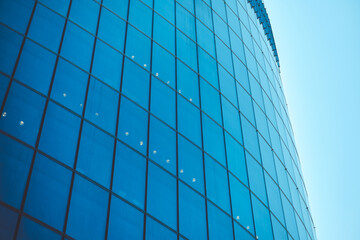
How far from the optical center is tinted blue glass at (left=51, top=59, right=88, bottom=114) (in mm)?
15797

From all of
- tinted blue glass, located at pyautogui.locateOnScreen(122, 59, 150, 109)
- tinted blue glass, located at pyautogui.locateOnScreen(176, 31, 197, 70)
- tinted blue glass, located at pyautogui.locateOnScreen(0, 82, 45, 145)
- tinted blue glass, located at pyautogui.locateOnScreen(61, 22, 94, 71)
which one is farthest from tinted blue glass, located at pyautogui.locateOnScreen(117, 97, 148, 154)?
tinted blue glass, located at pyautogui.locateOnScreen(176, 31, 197, 70)

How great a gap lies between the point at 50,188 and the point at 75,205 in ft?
3.17

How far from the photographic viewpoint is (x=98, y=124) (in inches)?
647

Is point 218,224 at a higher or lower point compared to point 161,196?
higher

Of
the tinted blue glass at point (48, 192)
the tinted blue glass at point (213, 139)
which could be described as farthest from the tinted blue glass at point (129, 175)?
the tinted blue glass at point (213, 139)

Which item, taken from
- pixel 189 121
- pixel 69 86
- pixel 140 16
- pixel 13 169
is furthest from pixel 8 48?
pixel 189 121

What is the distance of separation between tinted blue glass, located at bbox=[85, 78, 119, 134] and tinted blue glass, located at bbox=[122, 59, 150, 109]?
2.93ft

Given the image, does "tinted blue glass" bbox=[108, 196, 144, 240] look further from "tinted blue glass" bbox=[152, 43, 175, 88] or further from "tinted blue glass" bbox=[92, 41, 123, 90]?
"tinted blue glass" bbox=[152, 43, 175, 88]

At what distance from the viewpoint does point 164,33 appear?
77.4 feet

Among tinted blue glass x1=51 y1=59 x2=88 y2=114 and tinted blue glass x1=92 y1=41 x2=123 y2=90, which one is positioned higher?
tinted blue glass x1=92 y1=41 x2=123 y2=90

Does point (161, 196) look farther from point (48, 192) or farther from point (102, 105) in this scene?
point (48, 192)

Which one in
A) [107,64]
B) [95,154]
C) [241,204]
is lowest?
[95,154]

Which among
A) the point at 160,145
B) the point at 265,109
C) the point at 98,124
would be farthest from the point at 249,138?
the point at 98,124

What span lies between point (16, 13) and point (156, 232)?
956 cm
